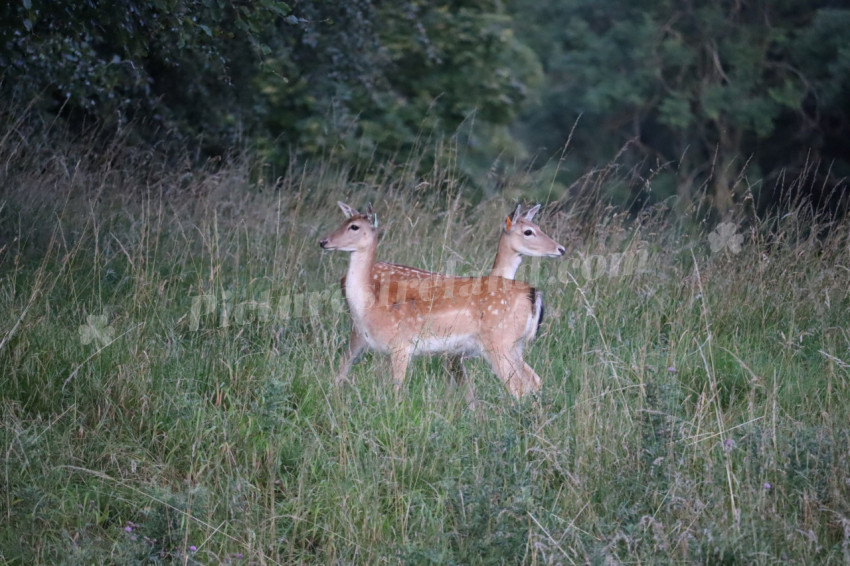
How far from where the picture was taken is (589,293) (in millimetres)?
6312

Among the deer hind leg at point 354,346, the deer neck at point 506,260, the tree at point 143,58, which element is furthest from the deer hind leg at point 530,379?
the tree at point 143,58

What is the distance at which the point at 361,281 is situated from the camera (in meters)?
5.84

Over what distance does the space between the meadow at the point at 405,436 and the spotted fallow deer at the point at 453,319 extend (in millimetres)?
128

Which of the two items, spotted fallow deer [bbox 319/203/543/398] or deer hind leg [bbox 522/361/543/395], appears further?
spotted fallow deer [bbox 319/203/543/398]

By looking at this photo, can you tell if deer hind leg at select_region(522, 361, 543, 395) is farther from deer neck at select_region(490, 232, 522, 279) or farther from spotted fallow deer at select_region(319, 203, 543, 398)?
deer neck at select_region(490, 232, 522, 279)

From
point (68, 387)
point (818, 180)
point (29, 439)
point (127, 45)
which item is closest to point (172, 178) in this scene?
point (127, 45)

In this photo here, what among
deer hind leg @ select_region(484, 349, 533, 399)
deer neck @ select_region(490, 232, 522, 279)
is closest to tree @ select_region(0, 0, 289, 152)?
deer neck @ select_region(490, 232, 522, 279)

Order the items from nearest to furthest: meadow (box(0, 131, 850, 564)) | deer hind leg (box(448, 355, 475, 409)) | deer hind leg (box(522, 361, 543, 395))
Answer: meadow (box(0, 131, 850, 564))
deer hind leg (box(448, 355, 475, 409))
deer hind leg (box(522, 361, 543, 395))

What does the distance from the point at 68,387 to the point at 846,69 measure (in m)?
14.1

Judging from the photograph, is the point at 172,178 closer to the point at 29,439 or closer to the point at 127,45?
the point at 127,45

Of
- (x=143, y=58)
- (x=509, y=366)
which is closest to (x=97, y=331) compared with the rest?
(x=509, y=366)

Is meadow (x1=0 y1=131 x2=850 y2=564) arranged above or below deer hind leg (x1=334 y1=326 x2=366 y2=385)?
above

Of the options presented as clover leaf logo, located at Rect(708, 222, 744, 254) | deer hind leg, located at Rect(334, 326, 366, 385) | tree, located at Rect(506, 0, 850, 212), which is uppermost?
deer hind leg, located at Rect(334, 326, 366, 385)

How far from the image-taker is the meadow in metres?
3.64
